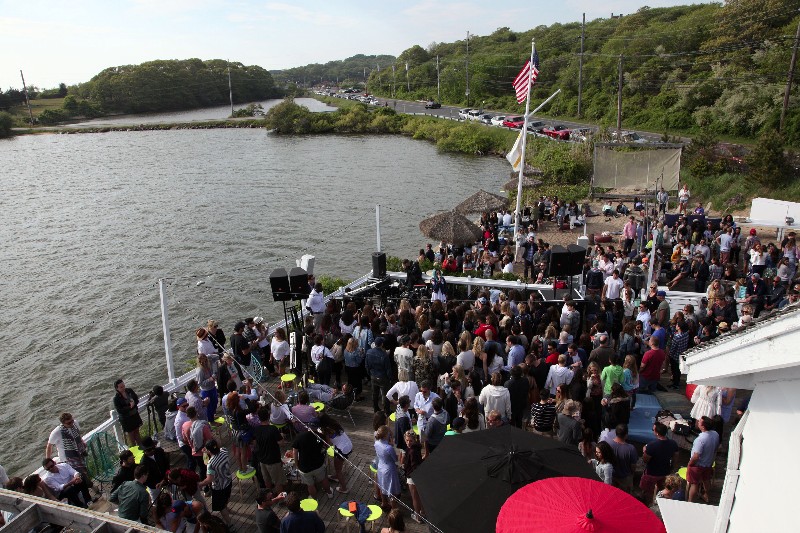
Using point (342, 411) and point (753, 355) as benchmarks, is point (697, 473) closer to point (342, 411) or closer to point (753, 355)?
point (753, 355)

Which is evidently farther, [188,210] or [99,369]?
[188,210]

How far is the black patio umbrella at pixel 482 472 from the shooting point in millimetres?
5164

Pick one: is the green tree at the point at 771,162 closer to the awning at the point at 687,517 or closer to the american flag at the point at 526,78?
the american flag at the point at 526,78

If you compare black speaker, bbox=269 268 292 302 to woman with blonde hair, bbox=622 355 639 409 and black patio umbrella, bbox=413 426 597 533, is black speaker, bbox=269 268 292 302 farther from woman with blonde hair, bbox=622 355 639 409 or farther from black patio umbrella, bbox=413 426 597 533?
woman with blonde hair, bbox=622 355 639 409

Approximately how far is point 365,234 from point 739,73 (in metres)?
32.0

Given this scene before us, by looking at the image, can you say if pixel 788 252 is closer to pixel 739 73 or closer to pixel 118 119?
pixel 739 73

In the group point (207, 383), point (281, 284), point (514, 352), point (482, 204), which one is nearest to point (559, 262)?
point (514, 352)

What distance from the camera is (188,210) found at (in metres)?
33.4

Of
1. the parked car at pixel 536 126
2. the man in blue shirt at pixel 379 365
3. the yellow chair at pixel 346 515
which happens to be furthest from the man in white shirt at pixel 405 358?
the parked car at pixel 536 126

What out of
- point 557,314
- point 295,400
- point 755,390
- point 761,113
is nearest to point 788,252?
point 557,314

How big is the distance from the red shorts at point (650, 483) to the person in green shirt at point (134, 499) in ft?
19.3

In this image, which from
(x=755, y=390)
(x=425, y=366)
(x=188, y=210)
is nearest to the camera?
(x=755, y=390)

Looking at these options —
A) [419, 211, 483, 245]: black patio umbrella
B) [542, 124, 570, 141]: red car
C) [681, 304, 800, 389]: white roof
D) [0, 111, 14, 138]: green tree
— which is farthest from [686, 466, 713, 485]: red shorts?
[0, 111, 14, 138]: green tree

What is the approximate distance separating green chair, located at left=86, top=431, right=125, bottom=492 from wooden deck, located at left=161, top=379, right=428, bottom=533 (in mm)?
730
